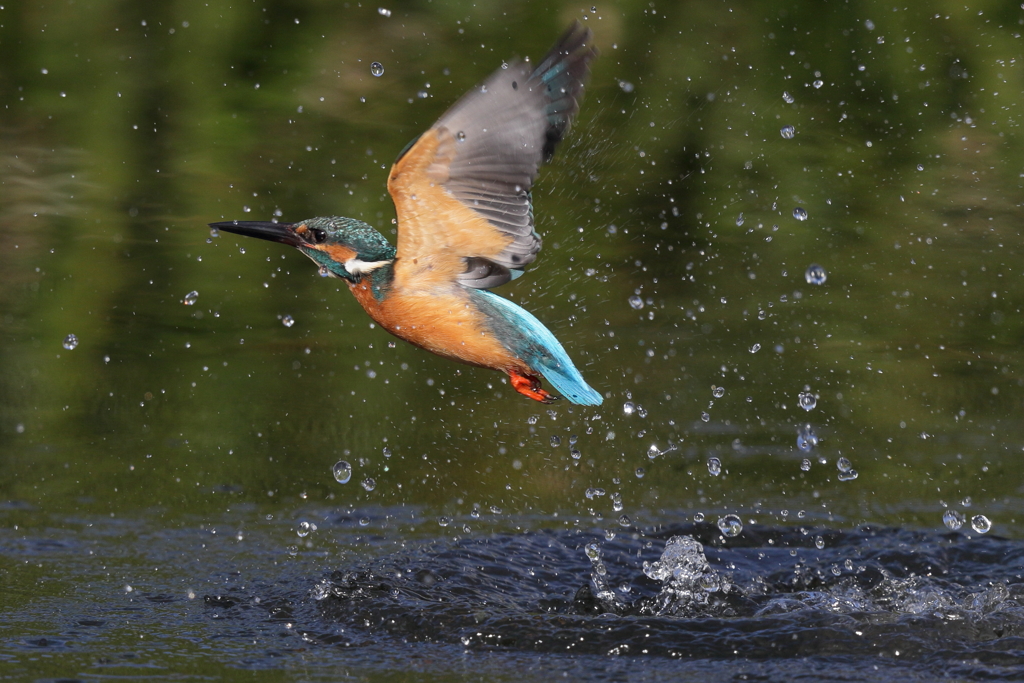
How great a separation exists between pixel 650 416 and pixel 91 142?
11.3 feet

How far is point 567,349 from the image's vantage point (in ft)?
17.1

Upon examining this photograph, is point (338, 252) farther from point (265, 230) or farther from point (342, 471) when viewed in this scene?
point (342, 471)

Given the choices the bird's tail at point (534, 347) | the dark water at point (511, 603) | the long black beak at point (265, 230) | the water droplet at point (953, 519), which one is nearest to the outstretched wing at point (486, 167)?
the bird's tail at point (534, 347)

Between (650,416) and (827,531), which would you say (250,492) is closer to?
(650,416)

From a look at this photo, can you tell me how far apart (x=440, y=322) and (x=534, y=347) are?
26 cm

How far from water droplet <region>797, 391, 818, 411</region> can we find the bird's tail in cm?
175

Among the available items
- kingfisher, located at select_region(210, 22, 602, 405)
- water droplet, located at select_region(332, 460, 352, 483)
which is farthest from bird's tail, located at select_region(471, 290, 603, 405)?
water droplet, located at select_region(332, 460, 352, 483)

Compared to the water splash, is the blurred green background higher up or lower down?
higher up

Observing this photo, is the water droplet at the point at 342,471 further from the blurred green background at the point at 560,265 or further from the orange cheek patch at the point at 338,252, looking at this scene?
the orange cheek patch at the point at 338,252

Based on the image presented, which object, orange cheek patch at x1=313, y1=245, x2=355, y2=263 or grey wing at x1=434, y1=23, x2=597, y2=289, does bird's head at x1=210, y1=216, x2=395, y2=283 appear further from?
grey wing at x1=434, y1=23, x2=597, y2=289

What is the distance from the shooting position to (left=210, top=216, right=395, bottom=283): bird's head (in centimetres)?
310

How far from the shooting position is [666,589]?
133 inches

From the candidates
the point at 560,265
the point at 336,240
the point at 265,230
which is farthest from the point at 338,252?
the point at 560,265

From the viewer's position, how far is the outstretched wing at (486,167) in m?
2.85
